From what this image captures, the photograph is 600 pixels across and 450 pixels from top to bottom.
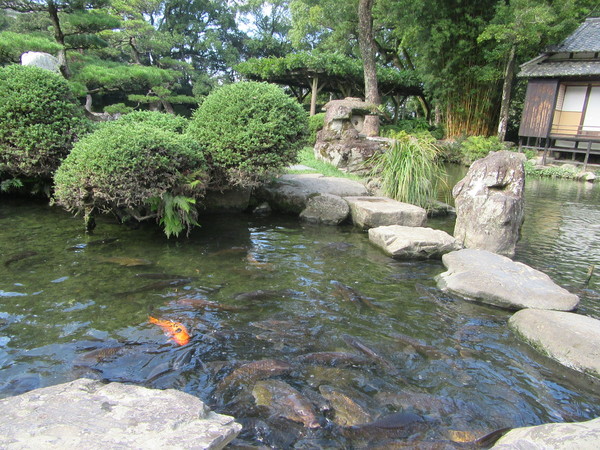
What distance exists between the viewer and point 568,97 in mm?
21828

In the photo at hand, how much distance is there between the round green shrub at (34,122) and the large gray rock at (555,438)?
7957 mm

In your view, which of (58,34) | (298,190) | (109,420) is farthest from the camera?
(58,34)

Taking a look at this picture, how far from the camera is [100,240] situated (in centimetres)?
695

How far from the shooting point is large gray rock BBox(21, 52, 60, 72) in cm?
949

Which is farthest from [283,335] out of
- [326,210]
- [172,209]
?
[326,210]

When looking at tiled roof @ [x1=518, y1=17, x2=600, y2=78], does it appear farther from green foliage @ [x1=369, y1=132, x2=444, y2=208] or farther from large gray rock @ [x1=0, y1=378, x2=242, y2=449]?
large gray rock @ [x1=0, y1=378, x2=242, y2=449]

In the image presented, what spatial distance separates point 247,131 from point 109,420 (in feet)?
19.0

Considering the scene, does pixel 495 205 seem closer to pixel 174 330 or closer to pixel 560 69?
pixel 174 330

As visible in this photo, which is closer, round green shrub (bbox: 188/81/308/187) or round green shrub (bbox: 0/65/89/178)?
round green shrub (bbox: 0/65/89/178)

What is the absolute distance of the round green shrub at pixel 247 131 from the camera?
7.70 metres

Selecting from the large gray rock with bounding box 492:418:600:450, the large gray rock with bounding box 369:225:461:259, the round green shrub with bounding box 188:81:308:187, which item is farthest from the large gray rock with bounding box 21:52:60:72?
the large gray rock with bounding box 492:418:600:450

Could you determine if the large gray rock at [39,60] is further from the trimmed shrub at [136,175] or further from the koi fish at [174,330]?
the koi fish at [174,330]

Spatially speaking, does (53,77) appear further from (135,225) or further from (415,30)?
(415,30)

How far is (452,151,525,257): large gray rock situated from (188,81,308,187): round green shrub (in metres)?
3.38
